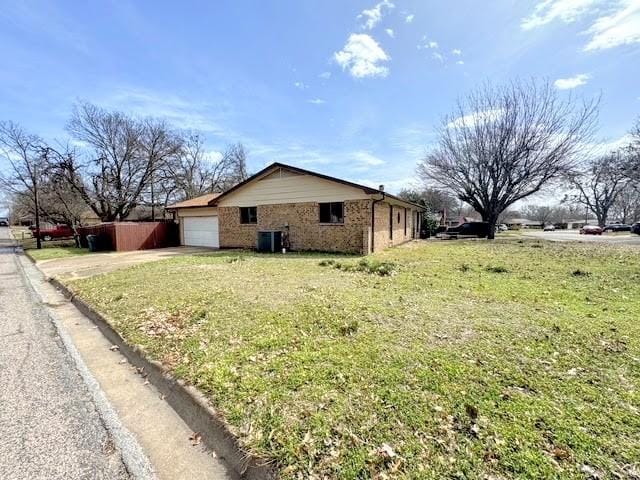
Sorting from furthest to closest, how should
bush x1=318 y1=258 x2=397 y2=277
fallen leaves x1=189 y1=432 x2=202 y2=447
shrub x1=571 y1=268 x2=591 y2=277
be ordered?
bush x1=318 y1=258 x2=397 y2=277
shrub x1=571 y1=268 x2=591 y2=277
fallen leaves x1=189 y1=432 x2=202 y2=447

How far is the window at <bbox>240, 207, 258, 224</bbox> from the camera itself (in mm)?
16125

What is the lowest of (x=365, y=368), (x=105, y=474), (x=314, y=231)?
(x=105, y=474)

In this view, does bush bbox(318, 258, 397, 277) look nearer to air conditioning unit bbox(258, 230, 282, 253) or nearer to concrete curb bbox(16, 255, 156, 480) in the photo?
air conditioning unit bbox(258, 230, 282, 253)

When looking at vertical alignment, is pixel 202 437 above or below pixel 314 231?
below

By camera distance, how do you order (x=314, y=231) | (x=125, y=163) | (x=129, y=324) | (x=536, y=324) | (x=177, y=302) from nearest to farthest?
1. (x=536, y=324)
2. (x=129, y=324)
3. (x=177, y=302)
4. (x=314, y=231)
5. (x=125, y=163)

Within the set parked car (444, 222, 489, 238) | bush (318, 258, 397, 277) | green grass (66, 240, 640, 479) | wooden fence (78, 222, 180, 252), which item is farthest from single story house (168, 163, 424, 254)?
parked car (444, 222, 489, 238)

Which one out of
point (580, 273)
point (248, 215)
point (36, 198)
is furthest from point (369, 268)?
point (36, 198)

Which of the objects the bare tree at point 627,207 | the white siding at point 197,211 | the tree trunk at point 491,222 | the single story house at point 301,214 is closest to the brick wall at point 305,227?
the single story house at point 301,214

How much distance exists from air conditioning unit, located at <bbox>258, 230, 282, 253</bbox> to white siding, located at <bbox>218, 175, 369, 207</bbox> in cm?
167

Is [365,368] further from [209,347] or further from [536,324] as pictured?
[536,324]

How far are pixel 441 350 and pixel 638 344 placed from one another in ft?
7.89

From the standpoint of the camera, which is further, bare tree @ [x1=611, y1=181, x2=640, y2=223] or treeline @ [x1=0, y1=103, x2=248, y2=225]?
bare tree @ [x1=611, y1=181, x2=640, y2=223]

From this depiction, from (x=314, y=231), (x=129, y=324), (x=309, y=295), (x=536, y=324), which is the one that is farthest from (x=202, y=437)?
(x=314, y=231)

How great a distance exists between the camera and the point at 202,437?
2.45m
